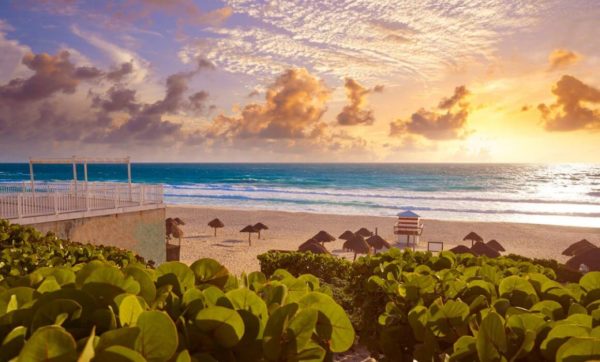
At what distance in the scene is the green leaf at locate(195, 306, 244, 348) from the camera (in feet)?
4.69

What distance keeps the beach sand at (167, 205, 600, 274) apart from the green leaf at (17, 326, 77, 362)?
20414 mm

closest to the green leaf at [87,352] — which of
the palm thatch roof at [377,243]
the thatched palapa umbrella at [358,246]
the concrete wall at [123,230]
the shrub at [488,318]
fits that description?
the shrub at [488,318]

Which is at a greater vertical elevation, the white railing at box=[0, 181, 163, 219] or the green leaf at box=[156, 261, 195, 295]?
the green leaf at box=[156, 261, 195, 295]

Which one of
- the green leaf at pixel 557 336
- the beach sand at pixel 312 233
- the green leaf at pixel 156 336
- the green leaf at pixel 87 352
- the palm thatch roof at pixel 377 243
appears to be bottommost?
the beach sand at pixel 312 233

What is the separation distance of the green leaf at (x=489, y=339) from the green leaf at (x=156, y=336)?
1.18 m

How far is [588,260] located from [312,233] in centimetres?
2103

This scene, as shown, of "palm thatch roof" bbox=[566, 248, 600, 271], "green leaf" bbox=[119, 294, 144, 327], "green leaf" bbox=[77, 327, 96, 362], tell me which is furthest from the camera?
"palm thatch roof" bbox=[566, 248, 600, 271]

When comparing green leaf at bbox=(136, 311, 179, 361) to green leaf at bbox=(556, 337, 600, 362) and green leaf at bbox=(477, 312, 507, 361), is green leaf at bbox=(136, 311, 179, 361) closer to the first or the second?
green leaf at bbox=(477, 312, 507, 361)

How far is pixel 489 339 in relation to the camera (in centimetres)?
163

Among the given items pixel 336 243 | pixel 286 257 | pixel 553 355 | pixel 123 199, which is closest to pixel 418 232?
pixel 336 243

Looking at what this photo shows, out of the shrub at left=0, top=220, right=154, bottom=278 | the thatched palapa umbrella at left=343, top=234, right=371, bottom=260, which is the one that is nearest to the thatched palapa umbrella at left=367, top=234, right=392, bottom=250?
the thatched palapa umbrella at left=343, top=234, right=371, bottom=260

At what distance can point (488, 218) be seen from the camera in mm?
43750

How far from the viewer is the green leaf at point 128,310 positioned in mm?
1328

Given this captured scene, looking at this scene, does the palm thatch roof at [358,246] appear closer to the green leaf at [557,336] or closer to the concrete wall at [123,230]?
the concrete wall at [123,230]
